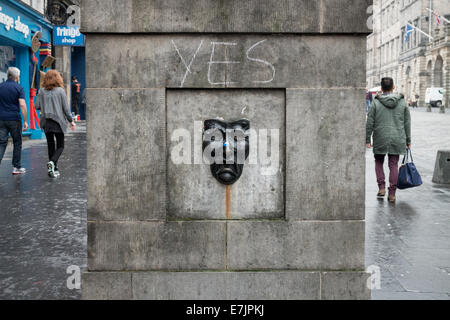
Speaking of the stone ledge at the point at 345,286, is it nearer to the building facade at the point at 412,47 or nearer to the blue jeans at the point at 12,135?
the blue jeans at the point at 12,135

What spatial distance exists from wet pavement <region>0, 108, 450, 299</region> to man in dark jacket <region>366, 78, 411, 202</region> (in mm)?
596

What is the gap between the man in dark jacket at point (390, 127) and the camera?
8672mm

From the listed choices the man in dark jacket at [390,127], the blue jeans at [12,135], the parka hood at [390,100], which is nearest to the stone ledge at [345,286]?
the man in dark jacket at [390,127]

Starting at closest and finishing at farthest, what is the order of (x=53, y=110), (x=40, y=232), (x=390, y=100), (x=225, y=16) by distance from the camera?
(x=225, y=16), (x=40, y=232), (x=390, y=100), (x=53, y=110)

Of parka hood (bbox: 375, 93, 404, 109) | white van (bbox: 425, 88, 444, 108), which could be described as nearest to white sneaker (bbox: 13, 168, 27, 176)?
parka hood (bbox: 375, 93, 404, 109)

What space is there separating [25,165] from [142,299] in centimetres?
914

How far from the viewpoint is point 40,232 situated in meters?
6.07

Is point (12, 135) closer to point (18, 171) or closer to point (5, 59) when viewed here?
point (18, 171)

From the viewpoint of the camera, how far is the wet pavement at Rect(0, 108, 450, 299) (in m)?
4.43

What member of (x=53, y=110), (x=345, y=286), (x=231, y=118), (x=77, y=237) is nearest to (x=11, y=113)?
(x=53, y=110)

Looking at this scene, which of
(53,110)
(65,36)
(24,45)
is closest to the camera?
(53,110)

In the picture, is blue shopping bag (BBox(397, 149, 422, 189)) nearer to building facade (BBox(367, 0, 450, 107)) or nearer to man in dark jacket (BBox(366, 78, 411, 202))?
man in dark jacket (BBox(366, 78, 411, 202))

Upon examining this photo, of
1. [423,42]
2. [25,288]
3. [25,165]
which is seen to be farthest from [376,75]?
[25,288]

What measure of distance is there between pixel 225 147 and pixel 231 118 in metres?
0.22
